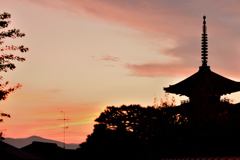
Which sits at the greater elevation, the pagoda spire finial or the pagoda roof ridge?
the pagoda spire finial

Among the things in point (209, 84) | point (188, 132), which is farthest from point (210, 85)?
point (188, 132)

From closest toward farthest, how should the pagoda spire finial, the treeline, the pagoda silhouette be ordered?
the treeline, the pagoda silhouette, the pagoda spire finial

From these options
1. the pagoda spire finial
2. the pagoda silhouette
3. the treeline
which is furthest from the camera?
the pagoda spire finial

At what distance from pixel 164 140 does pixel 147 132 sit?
309 centimetres

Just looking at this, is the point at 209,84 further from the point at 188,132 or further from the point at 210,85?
the point at 188,132

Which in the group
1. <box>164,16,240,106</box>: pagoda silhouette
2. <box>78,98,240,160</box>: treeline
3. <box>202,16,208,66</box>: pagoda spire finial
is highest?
<box>202,16,208,66</box>: pagoda spire finial

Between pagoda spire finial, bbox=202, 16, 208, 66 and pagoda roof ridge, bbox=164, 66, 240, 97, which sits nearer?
pagoda roof ridge, bbox=164, 66, 240, 97

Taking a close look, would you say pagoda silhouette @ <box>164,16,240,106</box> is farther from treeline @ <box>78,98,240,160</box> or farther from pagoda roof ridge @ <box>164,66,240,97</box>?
treeline @ <box>78,98,240,160</box>

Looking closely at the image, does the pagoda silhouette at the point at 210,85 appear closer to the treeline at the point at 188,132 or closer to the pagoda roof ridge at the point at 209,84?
the pagoda roof ridge at the point at 209,84

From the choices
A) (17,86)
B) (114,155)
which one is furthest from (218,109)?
(17,86)

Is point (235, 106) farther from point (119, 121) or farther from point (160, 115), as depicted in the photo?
point (119, 121)

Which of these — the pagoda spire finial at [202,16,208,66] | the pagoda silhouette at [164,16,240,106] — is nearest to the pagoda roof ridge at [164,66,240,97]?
the pagoda silhouette at [164,16,240,106]

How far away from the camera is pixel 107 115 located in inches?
2675

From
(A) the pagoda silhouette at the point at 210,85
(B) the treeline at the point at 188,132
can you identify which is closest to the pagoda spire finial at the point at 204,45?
(A) the pagoda silhouette at the point at 210,85
